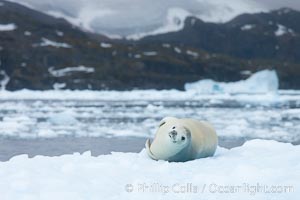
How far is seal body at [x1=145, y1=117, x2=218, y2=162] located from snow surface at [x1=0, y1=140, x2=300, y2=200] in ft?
0.67

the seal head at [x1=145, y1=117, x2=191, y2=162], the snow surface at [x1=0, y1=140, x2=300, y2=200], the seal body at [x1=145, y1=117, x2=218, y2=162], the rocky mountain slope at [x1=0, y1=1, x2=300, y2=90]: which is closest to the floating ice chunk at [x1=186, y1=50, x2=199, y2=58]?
the rocky mountain slope at [x1=0, y1=1, x2=300, y2=90]

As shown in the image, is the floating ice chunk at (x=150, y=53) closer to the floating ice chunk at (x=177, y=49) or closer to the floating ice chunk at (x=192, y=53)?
the floating ice chunk at (x=177, y=49)

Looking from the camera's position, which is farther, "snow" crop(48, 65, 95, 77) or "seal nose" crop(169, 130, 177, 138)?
"snow" crop(48, 65, 95, 77)

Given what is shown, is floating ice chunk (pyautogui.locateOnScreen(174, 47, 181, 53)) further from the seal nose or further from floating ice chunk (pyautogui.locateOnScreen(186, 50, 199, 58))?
the seal nose

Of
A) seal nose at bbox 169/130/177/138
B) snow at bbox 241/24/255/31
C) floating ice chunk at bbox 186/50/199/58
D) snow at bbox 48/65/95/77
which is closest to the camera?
seal nose at bbox 169/130/177/138

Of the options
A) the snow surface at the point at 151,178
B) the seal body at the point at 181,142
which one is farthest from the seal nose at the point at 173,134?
the snow surface at the point at 151,178

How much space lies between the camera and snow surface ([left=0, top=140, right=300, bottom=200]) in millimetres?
5051

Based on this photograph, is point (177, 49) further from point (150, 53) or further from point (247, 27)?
point (247, 27)

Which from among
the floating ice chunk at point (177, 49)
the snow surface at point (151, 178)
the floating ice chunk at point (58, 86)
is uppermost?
the floating ice chunk at point (177, 49)

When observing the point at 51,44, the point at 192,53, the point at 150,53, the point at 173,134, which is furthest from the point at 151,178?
the point at 192,53

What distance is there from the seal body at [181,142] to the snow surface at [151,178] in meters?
0.20

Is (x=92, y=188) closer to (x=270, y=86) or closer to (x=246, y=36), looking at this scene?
(x=270, y=86)

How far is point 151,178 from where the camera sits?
5.84 meters

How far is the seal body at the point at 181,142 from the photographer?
734 centimetres
